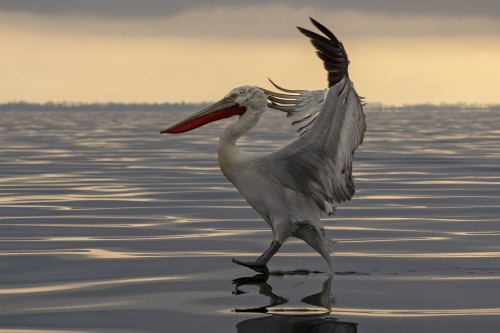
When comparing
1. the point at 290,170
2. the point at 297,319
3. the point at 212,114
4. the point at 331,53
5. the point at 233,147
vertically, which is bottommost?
the point at 297,319

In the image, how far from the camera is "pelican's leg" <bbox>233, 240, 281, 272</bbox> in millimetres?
11148

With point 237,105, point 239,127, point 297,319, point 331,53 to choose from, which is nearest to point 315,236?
point 239,127

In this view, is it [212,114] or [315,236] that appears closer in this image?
[315,236]

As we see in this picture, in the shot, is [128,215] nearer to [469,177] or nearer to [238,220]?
[238,220]

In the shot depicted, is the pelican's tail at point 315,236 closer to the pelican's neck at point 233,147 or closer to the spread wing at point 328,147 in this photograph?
the spread wing at point 328,147

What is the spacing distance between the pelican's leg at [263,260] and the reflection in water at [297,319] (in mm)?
1292

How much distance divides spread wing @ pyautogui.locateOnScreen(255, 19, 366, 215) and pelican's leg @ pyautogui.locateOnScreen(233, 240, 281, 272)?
0.58 metres

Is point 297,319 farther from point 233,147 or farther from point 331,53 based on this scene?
point 233,147

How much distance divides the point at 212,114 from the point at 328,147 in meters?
1.52

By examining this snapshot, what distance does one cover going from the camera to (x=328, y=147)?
34.7 feet

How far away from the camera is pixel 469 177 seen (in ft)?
82.8

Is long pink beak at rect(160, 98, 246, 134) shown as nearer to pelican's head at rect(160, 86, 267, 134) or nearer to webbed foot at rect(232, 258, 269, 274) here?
pelican's head at rect(160, 86, 267, 134)

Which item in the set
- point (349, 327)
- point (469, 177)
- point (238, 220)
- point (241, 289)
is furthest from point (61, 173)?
point (349, 327)

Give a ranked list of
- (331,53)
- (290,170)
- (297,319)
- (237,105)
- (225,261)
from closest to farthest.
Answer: (297,319), (331,53), (290,170), (237,105), (225,261)
